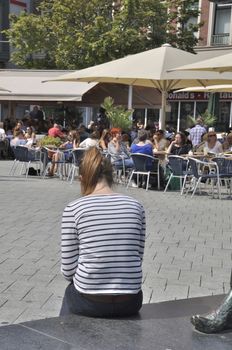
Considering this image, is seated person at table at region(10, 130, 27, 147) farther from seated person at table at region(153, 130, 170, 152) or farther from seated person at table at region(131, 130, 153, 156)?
seated person at table at region(131, 130, 153, 156)

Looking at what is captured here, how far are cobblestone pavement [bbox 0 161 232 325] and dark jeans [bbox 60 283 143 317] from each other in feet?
3.60

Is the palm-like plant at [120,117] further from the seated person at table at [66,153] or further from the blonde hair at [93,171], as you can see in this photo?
the blonde hair at [93,171]

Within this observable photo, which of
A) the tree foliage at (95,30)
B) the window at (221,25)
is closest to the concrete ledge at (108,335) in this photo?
the tree foliage at (95,30)

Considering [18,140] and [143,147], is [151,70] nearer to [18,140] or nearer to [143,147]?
[143,147]

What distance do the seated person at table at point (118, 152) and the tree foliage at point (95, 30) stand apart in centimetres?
1541

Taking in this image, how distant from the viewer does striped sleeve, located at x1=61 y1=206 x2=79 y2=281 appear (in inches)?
129

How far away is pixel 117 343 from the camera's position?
3199 mm

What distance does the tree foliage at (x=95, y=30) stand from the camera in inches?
1126

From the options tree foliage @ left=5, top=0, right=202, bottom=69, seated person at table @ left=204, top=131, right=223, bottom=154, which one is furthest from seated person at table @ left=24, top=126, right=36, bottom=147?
tree foliage @ left=5, top=0, right=202, bottom=69

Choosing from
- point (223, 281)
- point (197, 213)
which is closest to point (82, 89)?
point (197, 213)

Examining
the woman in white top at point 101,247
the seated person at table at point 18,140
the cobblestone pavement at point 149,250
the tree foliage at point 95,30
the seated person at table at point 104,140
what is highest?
the tree foliage at point 95,30

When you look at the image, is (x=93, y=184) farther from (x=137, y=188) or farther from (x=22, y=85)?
(x=22, y=85)

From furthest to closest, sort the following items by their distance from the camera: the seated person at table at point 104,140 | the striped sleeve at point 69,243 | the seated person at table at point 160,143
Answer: the seated person at table at point 104,140, the seated person at table at point 160,143, the striped sleeve at point 69,243

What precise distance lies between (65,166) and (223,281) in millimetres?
10521
